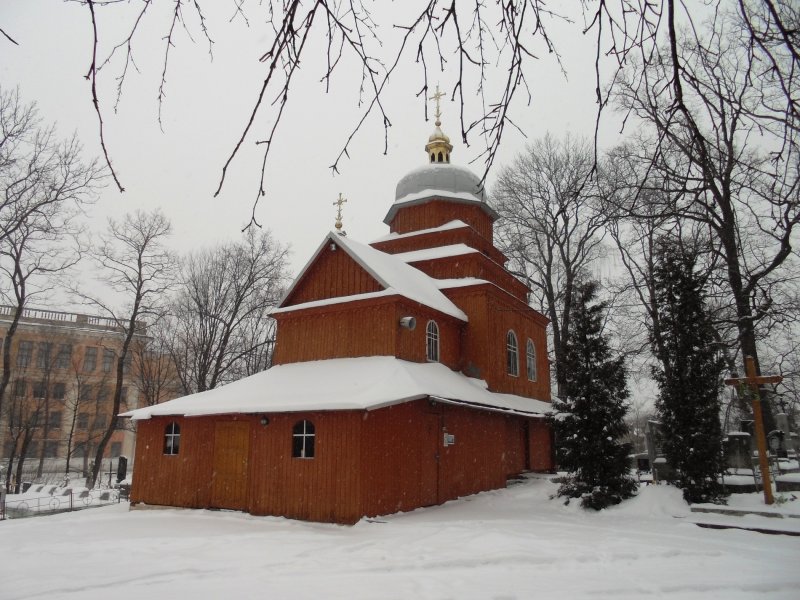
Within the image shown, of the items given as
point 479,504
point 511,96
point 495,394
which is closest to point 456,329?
point 495,394

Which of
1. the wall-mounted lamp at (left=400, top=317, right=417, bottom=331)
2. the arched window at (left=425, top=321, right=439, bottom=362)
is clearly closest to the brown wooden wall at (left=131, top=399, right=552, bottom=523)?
the arched window at (left=425, top=321, right=439, bottom=362)

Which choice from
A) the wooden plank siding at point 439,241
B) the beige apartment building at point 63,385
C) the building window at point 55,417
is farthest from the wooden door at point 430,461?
the building window at point 55,417

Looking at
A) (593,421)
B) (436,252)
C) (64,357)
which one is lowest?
(593,421)

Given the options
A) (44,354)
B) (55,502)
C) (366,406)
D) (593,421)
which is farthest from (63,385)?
(593,421)

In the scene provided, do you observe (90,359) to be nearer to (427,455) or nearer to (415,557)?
(427,455)

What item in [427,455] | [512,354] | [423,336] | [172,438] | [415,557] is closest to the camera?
[415,557]

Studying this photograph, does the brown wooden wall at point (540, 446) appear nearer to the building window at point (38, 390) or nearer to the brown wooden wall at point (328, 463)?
the brown wooden wall at point (328, 463)

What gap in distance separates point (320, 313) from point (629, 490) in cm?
978

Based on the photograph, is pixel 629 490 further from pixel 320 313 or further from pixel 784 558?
pixel 320 313

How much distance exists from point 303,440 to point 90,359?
121 ft

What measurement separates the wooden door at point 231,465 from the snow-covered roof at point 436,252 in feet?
31.8

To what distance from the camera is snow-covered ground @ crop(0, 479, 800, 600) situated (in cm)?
682

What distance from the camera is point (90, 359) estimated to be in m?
42.5

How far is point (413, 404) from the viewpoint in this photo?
45.8 ft
